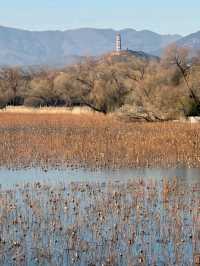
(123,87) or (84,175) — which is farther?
(123,87)

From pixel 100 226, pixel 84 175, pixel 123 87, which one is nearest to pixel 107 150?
pixel 84 175

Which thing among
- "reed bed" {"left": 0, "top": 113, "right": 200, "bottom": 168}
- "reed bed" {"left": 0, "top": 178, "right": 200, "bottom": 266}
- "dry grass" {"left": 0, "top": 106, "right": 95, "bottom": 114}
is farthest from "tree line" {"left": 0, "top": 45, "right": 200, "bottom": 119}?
"reed bed" {"left": 0, "top": 178, "right": 200, "bottom": 266}

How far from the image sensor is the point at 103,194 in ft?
50.8

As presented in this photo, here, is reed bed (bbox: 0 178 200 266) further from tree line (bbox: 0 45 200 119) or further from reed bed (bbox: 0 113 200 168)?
tree line (bbox: 0 45 200 119)

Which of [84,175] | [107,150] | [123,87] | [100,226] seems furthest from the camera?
[123,87]

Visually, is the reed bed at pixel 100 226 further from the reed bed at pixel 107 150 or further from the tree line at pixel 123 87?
the tree line at pixel 123 87

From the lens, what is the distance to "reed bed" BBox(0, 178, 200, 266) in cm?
1027

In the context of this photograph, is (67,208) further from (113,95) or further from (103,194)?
(113,95)

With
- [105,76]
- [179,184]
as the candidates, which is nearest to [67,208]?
[179,184]

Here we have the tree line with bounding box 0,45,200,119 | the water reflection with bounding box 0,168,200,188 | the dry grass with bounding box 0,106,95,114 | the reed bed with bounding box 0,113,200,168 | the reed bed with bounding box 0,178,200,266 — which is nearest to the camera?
the reed bed with bounding box 0,178,200,266

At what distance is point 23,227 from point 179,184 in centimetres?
629

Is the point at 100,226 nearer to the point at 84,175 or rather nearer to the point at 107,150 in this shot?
the point at 84,175

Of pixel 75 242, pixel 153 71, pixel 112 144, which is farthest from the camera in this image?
pixel 153 71

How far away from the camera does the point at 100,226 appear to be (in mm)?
12133
